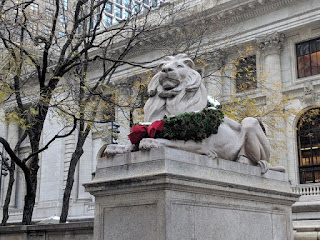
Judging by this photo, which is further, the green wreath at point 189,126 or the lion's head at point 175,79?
the lion's head at point 175,79

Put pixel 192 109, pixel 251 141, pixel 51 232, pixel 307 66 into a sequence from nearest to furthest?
pixel 192 109
pixel 251 141
pixel 51 232
pixel 307 66

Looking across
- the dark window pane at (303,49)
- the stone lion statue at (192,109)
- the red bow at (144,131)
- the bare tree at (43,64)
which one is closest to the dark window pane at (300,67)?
the dark window pane at (303,49)

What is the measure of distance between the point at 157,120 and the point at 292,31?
25.5 metres

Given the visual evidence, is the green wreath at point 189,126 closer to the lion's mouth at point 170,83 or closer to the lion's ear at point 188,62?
the lion's mouth at point 170,83

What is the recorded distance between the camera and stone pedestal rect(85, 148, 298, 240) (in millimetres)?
6648

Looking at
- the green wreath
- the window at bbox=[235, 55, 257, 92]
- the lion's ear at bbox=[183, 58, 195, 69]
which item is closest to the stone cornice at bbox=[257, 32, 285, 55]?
the window at bbox=[235, 55, 257, 92]

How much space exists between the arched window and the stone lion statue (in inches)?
821

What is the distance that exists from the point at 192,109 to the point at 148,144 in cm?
126

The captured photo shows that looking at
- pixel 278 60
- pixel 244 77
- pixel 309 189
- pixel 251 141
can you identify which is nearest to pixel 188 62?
pixel 251 141

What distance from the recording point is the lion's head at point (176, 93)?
7.96 m

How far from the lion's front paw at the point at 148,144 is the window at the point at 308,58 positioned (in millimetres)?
25204

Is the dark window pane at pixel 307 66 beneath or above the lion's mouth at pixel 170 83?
above

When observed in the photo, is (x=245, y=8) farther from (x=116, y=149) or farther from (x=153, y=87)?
(x=116, y=149)

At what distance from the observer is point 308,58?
99.9 feet
